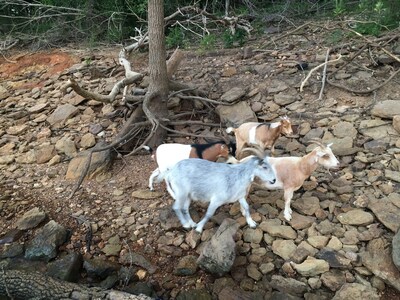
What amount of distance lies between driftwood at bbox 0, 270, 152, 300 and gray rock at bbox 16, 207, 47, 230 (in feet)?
3.04

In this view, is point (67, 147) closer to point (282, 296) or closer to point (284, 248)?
point (284, 248)

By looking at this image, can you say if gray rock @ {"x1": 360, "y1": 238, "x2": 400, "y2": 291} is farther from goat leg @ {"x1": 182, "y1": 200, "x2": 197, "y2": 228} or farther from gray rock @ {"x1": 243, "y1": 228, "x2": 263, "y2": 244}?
goat leg @ {"x1": 182, "y1": 200, "x2": 197, "y2": 228}

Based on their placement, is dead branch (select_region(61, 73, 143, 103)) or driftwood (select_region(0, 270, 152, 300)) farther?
dead branch (select_region(61, 73, 143, 103))

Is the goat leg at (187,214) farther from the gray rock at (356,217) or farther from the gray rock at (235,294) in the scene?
the gray rock at (356,217)

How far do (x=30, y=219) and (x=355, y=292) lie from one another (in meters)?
4.10

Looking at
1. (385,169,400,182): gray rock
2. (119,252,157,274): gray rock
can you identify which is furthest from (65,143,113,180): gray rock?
(385,169,400,182): gray rock

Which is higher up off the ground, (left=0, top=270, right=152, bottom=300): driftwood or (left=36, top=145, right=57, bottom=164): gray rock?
(left=0, top=270, right=152, bottom=300): driftwood

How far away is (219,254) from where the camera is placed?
4.05 meters

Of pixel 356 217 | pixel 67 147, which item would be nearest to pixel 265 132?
pixel 356 217

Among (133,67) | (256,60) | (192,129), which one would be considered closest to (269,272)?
(192,129)

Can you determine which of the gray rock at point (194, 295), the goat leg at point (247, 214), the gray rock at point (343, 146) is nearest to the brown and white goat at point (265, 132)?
the gray rock at point (343, 146)

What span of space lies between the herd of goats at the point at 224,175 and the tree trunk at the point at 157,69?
1.44m

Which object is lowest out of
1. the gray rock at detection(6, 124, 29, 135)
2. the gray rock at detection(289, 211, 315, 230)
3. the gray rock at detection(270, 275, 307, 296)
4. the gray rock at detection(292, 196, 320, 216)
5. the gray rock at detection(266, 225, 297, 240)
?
the gray rock at detection(6, 124, 29, 135)

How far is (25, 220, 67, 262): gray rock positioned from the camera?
181 inches
